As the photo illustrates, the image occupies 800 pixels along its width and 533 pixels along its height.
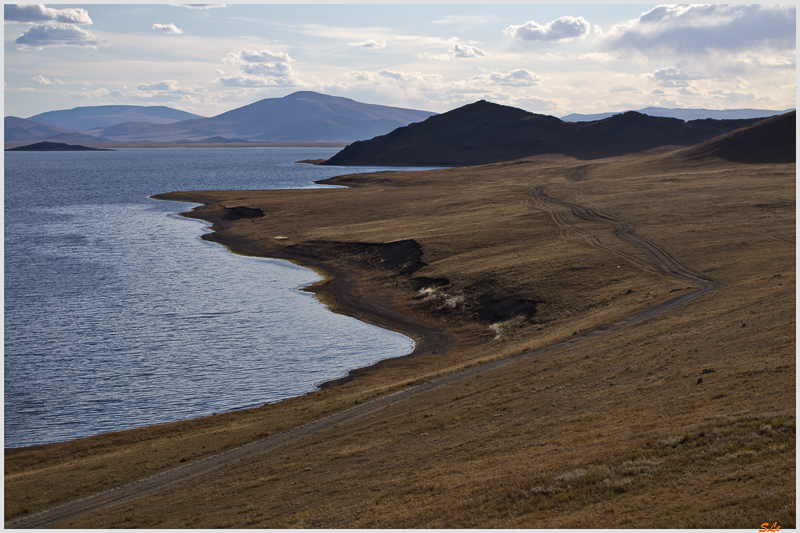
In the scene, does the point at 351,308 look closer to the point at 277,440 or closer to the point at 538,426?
the point at 277,440

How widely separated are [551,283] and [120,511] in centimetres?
4053

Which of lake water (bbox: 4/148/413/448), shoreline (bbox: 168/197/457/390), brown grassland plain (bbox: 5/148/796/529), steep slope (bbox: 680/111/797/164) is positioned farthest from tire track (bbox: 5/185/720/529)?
steep slope (bbox: 680/111/797/164)


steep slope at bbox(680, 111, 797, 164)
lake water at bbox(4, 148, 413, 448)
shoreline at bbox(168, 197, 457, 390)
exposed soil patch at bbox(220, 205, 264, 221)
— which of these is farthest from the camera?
steep slope at bbox(680, 111, 797, 164)

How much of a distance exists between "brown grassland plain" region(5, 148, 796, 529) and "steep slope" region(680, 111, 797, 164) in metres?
86.2

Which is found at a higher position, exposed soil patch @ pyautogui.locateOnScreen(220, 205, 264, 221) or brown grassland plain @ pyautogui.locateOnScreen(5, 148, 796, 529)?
exposed soil patch @ pyautogui.locateOnScreen(220, 205, 264, 221)

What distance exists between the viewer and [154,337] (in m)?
49.8

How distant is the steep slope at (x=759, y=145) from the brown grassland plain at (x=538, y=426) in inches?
3393

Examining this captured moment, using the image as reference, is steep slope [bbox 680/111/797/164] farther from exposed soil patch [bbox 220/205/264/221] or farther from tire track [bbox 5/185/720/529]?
tire track [bbox 5/185/720/529]

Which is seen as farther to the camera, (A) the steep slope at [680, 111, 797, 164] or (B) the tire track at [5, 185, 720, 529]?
(A) the steep slope at [680, 111, 797, 164]

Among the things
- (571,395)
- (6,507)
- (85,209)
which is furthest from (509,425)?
(85,209)

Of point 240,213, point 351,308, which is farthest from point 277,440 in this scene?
point 240,213

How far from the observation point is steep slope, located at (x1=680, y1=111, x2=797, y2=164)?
143500mm

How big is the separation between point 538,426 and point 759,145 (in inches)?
5920

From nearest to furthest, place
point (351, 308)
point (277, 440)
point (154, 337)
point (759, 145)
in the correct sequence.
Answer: point (277, 440)
point (154, 337)
point (351, 308)
point (759, 145)
